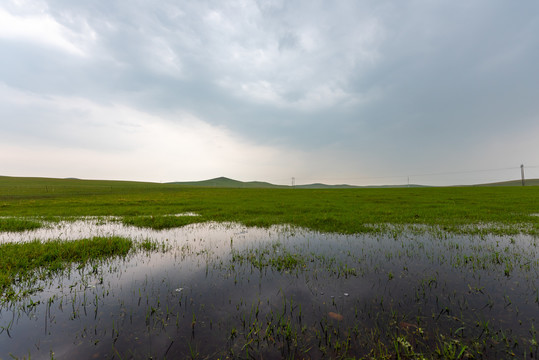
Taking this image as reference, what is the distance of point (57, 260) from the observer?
344 inches

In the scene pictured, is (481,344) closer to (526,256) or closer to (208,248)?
(526,256)

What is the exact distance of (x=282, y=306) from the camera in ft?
18.5

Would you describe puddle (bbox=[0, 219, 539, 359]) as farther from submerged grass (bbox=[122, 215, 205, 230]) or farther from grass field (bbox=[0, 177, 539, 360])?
submerged grass (bbox=[122, 215, 205, 230])

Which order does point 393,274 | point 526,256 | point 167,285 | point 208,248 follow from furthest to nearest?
point 208,248 < point 526,256 < point 393,274 < point 167,285

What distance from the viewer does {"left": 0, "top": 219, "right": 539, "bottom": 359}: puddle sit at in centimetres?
425

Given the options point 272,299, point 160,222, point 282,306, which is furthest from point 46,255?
point 282,306

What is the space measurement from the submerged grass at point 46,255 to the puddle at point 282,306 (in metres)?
1.00

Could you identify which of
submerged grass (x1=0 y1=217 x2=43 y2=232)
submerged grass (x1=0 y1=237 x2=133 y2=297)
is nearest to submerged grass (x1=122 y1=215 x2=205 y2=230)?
submerged grass (x1=0 y1=237 x2=133 y2=297)

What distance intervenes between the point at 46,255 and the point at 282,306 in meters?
10.3

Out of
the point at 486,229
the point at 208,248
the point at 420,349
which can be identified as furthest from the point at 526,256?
the point at 208,248

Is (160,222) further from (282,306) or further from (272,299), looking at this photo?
(282,306)

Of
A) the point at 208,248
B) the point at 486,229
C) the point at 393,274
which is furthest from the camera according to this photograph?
the point at 486,229

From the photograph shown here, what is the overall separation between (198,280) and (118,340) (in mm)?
2933

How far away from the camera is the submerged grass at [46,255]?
23.9 feet
